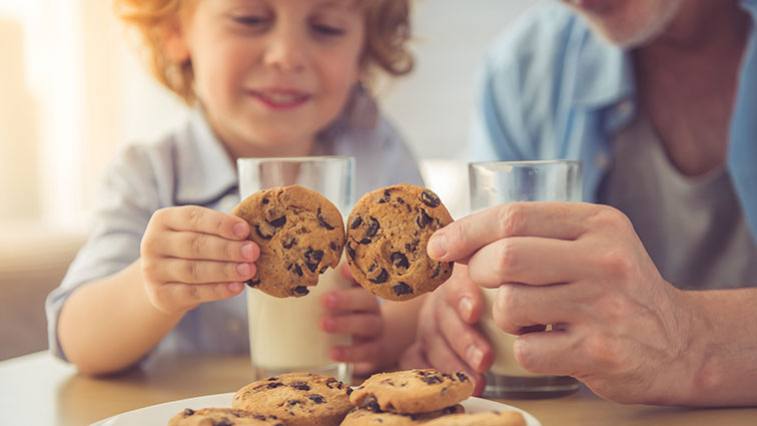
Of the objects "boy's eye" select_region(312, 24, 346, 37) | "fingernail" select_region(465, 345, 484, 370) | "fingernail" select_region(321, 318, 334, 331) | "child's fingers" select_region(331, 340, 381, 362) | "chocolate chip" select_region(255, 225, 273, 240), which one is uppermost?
"boy's eye" select_region(312, 24, 346, 37)

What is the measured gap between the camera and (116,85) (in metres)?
3.47

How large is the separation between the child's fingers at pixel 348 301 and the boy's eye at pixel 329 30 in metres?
0.47

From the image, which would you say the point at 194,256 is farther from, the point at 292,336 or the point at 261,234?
the point at 292,336

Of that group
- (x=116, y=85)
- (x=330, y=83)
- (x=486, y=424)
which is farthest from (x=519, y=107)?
(x=116, y=85)

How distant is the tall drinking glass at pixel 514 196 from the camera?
936mm

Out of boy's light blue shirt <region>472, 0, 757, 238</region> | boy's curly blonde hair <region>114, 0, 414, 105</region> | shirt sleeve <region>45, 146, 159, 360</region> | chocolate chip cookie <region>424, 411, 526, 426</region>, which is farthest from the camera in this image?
boy's light blue shirt <region>472, 0, 757, 238</region>

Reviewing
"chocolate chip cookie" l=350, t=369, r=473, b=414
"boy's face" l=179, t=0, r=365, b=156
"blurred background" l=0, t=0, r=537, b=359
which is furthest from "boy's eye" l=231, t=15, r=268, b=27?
"blurred background" l=0, t=0, r=537, b=359

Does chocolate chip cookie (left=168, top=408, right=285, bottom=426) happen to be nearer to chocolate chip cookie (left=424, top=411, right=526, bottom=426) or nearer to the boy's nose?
chocolate chip cookie (left=424, top=411, right=526, bottom=426)

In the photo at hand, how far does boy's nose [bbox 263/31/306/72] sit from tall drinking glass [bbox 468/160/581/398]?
0.50m

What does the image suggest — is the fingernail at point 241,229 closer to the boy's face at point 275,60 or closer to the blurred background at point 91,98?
the boy's face at point 275,60

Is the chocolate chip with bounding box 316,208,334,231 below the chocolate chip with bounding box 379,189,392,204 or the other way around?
below

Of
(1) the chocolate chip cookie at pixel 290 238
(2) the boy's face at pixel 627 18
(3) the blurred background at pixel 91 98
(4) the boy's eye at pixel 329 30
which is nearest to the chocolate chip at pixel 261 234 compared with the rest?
(1) the chocolate chip cookie at pixel 290 238

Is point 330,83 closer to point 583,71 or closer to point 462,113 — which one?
point 583,71

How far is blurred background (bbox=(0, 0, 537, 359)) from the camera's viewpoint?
10.5 ft
